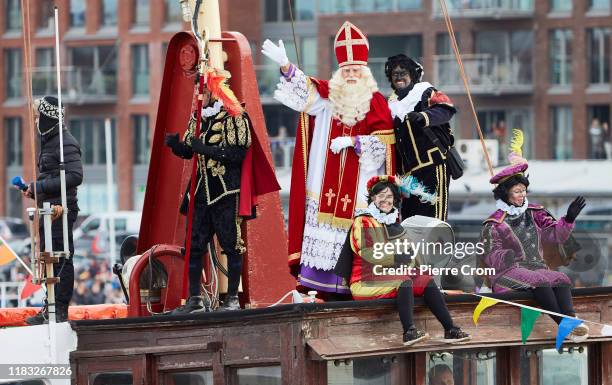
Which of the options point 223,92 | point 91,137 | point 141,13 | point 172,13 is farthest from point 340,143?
point 91,137

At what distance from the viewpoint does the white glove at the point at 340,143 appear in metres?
13.5

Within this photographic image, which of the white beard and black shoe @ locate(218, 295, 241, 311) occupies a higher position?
the white beard

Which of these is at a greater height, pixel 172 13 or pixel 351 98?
pixel 172 13

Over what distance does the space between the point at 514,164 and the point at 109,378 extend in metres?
2.90

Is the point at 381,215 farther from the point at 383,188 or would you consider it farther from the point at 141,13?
the point at 141,13

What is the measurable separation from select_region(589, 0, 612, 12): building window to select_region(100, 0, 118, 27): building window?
15.6 meters

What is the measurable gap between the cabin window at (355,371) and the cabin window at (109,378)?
1.67 metres

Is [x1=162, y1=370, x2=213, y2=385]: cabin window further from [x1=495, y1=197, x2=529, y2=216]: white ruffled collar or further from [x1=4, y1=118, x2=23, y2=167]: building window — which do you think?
[x1=4, y1=118, x2=23, y2=167]: building window

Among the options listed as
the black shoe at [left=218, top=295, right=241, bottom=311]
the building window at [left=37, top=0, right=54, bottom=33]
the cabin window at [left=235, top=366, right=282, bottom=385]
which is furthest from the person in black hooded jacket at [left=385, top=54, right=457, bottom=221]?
the building window at [left=37, top=0, right=54, bottom=33]

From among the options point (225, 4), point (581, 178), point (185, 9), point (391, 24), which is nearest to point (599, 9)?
point (391, 24)

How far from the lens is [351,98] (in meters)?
13.6

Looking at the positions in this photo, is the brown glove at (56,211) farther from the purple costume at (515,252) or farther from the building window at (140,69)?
the building window at (140,69)

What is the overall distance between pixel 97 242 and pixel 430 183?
30960 millimetres

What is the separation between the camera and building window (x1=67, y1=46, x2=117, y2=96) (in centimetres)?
6438
